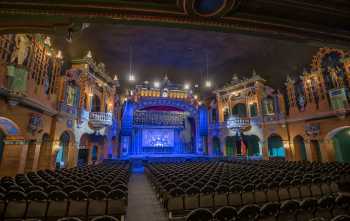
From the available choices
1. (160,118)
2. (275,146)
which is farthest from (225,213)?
(160,118)

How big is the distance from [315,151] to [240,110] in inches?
420

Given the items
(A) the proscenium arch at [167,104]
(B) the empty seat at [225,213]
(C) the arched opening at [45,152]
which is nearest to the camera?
(B) the empty seat at [225,213]

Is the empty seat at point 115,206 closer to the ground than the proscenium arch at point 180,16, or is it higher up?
closer to the ground

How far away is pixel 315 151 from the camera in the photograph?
1816 centimetres

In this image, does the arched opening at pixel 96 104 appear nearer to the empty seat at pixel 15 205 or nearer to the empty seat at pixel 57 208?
the empty seat at pixel 15 205

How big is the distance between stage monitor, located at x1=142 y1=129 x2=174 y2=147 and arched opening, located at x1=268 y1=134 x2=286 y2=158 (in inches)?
588

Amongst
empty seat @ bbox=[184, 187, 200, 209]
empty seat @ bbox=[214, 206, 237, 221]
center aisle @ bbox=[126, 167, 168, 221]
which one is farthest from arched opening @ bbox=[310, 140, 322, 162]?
empty seat @ bbox=[214, 206, 237, 221]

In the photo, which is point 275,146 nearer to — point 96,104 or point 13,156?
point 96,104

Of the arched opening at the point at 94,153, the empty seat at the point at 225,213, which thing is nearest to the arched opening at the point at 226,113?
the arched opening at the point at 94,153

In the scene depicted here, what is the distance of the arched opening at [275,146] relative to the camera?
23.5 m

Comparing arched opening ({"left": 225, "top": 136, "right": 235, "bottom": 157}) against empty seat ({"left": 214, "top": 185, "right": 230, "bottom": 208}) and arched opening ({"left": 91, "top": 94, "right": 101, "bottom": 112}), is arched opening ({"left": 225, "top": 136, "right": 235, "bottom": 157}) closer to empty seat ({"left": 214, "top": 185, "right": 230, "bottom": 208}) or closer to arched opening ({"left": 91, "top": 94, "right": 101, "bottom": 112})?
arched opening ({"left": 91, "top": 94, "right": 101, "bottom": 112})

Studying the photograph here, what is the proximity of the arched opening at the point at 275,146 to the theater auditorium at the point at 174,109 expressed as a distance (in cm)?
17

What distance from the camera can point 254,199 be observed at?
6.19 m

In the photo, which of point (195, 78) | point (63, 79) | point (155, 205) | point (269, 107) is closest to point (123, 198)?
point (155, 205)
